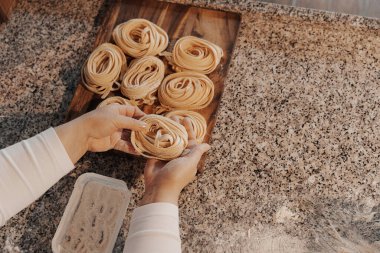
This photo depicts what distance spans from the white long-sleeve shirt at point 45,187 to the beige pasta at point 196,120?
378mm

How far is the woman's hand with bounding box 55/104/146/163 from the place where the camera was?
1.29 m

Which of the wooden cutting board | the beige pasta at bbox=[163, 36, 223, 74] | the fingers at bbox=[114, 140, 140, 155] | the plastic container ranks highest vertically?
the wooden cutting board

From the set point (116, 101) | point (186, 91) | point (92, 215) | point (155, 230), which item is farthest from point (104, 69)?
point (155, 230)

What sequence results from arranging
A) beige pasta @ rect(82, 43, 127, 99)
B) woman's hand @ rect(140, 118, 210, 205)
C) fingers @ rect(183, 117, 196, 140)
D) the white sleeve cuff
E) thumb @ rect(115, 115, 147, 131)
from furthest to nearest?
beige pasta @ rect(82, 43, 127, 99), fingers @ rect(183, 117, 196, 140), thumb @ rect(115, 115, 147, 131), woman's hand @ rect(140, 118, 210, 205), the white sleeve cuff

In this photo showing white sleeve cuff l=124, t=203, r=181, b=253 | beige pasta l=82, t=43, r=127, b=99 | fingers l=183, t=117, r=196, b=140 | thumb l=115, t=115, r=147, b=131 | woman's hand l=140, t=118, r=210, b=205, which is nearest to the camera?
white sleeve cuff l=124, t=203, r=181, b=253

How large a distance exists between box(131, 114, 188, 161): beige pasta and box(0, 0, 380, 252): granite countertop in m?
0.12

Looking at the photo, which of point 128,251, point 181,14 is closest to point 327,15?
point 181,14

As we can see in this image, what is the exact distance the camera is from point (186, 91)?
153 cm

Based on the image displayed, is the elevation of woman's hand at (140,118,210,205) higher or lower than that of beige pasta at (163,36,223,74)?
lower

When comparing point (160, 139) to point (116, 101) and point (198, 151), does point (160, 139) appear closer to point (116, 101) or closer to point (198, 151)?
point (198, 151)

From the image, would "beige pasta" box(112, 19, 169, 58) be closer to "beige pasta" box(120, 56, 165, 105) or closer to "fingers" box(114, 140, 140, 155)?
"beige pasta" box(120, 56, 165, 105)

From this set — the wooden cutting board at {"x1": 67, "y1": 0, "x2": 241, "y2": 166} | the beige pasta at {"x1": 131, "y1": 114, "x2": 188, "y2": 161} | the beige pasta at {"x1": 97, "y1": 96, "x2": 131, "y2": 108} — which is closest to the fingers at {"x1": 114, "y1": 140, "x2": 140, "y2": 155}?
the beige pasta at {"x1": 131, "y1": 114, "x2": 188, "y2": 161}

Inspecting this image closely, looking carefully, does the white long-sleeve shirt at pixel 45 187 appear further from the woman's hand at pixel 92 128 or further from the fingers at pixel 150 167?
the fingers at pixel 150 167

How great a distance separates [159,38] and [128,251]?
33.9 inches
